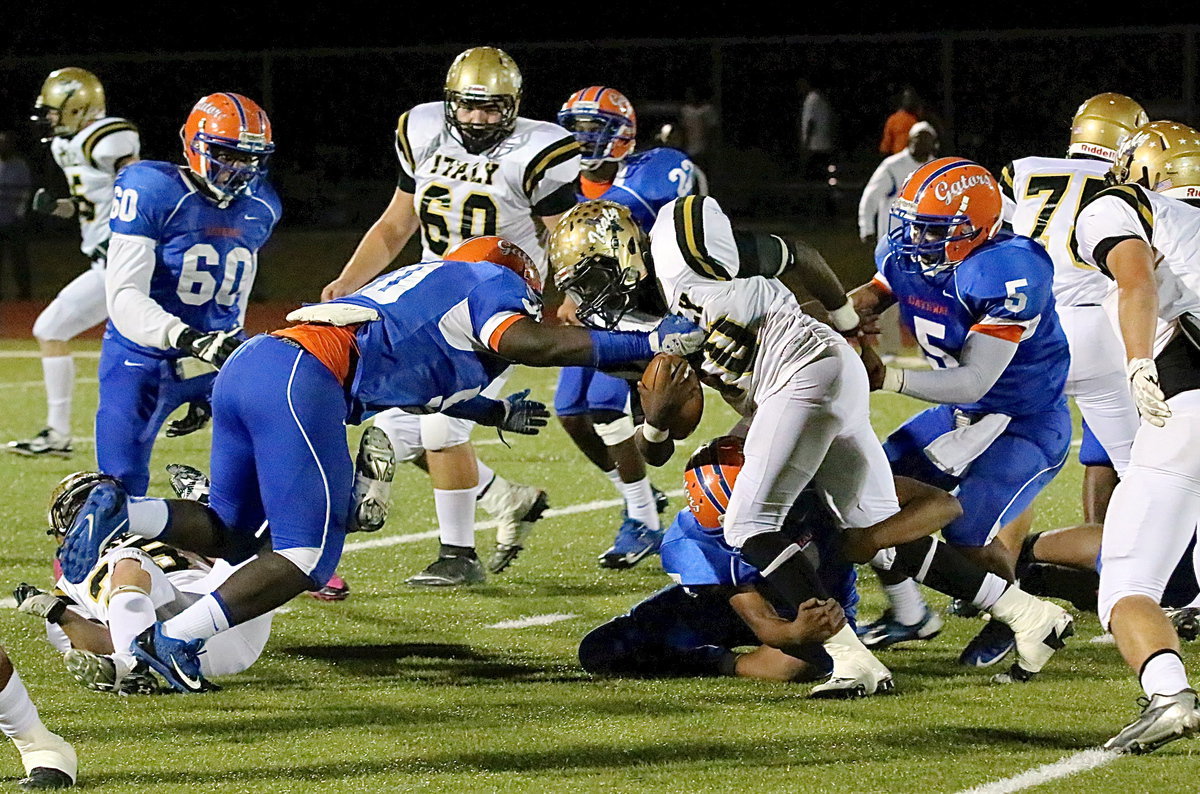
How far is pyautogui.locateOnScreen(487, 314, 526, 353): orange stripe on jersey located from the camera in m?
4.21

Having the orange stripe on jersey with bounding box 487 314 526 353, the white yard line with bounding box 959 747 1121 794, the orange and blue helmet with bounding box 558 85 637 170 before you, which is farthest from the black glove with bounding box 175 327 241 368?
the white yard line with bounding box 959 747 1121 794

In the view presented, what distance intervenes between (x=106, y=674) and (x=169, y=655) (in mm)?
153

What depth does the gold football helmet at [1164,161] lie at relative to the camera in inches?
177

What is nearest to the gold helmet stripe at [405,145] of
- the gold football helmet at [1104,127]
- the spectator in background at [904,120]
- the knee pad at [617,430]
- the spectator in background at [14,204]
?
the knee pad at [617,430]

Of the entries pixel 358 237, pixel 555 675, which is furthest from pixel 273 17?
pixel 555 675

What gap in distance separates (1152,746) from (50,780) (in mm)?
2175

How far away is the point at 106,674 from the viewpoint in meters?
4.16

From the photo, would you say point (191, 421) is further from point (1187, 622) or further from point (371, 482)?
point (1187, 622)

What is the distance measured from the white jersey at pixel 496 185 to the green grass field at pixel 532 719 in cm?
127

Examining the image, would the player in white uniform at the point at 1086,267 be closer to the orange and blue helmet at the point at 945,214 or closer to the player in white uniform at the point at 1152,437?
the orange and blue helmet at the point at 945,214

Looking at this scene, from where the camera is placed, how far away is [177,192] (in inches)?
220

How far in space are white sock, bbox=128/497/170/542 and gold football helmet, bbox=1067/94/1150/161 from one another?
126 inches

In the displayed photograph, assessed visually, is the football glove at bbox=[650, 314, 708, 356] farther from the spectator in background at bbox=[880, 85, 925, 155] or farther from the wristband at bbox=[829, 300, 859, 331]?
the spectator in background at bbox=[880, 85, 925, 155]

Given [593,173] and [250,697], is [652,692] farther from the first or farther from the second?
[593,173]
